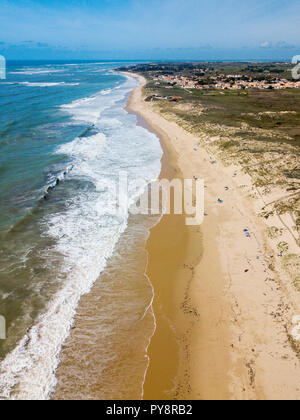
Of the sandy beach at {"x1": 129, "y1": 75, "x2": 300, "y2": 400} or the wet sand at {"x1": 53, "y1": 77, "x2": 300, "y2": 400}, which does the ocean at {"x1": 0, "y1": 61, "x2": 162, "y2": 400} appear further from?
the sandy beach at {"x1": 129, "y1": 75, "x2": 300, "y2": 400}

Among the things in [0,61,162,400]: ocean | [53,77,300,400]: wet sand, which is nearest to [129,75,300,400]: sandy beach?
[53,77,300,400]: wet sand

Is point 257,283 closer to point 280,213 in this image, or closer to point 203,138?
point 280,213

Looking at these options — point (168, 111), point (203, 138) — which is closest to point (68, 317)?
point (203, 138)

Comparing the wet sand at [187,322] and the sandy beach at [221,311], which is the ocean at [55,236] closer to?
the wet sand at [187,322]

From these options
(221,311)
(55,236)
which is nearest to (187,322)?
(221,311)

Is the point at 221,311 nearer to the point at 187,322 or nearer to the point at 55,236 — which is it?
the point at 187,322

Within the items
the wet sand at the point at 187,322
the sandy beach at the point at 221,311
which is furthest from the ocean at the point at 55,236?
the sandy beach at the point at 221,311
